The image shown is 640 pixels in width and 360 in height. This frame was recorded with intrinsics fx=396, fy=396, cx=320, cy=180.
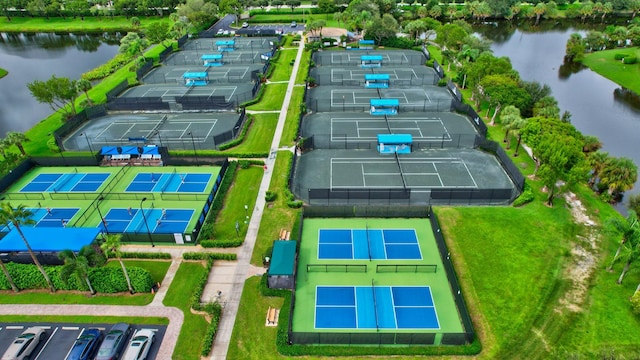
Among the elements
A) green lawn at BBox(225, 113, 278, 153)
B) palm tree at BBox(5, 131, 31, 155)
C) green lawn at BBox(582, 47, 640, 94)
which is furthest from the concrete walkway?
green lawn at BBox(582, 47, 640, 94)

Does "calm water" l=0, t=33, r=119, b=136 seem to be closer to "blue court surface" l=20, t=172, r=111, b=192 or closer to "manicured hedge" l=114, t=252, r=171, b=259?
"blue court surface" l=20, t=172, r=111, b=192

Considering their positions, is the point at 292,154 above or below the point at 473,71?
below

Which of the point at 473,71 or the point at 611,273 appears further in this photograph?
the point at 473,71

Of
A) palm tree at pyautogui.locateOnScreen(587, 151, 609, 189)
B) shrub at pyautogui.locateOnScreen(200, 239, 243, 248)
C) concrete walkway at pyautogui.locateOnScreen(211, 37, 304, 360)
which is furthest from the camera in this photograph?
palm tree at pyautogui.locateOnScreen(587, 151, 609, 189)

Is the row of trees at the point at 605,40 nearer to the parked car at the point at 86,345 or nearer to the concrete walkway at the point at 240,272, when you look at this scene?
the concrete walkway at the point at 240,272

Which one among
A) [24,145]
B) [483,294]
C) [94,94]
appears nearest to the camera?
[483,294]

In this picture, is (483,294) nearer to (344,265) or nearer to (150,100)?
(344,265)

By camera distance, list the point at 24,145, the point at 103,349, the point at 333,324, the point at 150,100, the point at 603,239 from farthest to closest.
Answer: the point at 150,100
the point at 24,145
the point at 603,239
the point at 333,324
the point at 103,349

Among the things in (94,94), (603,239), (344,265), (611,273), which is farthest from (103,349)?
(94,94)
